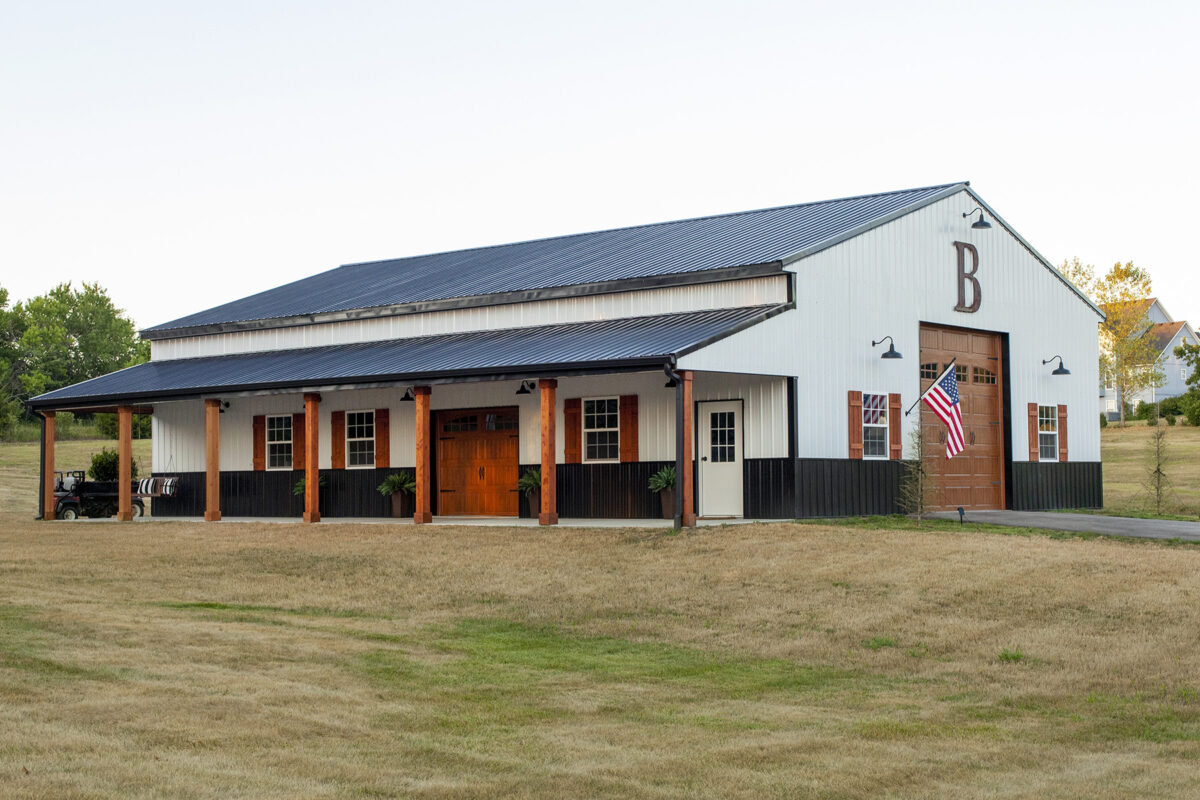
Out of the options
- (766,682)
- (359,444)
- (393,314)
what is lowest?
(766,682)

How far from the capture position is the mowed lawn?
31.7 metres

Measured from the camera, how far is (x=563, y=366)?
21688 millimetres

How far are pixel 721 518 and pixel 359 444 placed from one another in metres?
8.91

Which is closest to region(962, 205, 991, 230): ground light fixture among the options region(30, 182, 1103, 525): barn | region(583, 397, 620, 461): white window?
region(30, 182, 1103, 525): barn

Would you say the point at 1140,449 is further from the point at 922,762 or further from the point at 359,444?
the point at 922,762

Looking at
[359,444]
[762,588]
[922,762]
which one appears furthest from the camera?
[359,444]

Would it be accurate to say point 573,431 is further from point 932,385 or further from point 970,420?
point 970,420

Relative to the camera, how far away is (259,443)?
29.8 meters

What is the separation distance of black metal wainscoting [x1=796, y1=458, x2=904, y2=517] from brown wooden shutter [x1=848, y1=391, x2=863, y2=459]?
8.3 inches

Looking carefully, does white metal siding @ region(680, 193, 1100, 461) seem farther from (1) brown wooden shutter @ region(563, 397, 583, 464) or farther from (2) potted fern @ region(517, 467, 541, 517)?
(2) potted fern @ region(517, 467, 541, 517)

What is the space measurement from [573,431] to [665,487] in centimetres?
267

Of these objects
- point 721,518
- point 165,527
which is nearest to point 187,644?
point 721,518

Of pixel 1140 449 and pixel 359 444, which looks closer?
pixel 359 444

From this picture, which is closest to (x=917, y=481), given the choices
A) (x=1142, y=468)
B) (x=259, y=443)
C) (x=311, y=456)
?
(x=311, y=456)
